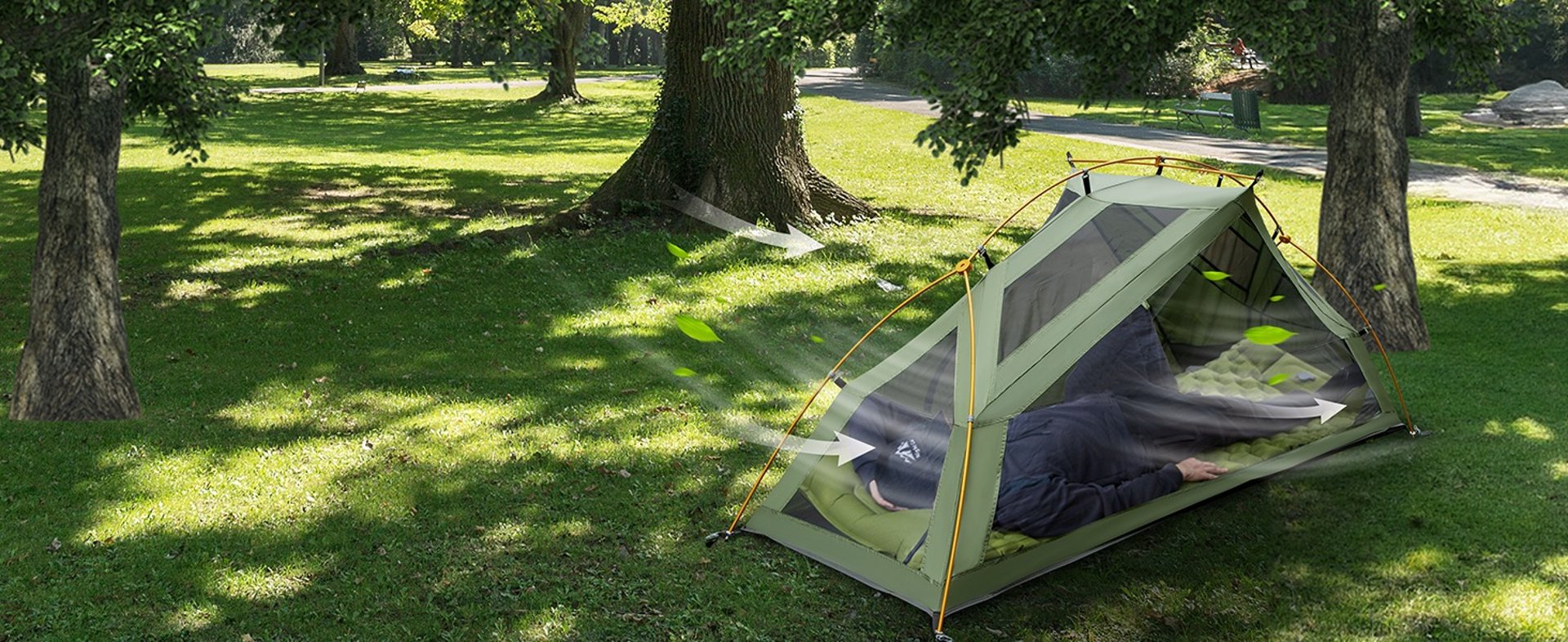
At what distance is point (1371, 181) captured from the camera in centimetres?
938

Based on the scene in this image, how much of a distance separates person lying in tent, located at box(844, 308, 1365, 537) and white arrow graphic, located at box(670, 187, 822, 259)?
6.13 m

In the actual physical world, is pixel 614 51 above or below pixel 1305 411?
above

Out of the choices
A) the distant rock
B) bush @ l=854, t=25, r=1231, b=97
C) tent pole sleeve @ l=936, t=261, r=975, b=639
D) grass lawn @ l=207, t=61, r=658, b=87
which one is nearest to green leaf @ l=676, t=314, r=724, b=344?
tent pole sleeve @ l=936, t=261, r=975, b=639

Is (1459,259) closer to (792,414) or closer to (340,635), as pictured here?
(792,414)

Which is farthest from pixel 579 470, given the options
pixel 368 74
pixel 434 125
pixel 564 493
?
pixel 368 74

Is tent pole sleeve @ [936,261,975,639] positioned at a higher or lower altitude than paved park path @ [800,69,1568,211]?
lower

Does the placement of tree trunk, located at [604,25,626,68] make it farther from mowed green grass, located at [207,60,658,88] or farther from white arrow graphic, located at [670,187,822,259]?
white arrow graphic, located at [670,187,822,259]

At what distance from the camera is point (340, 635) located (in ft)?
17.8

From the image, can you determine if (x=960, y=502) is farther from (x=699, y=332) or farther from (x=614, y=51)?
(x=614, y=51)

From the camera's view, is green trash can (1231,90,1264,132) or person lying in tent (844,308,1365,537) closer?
person lying in tent (844,308,1365,537)

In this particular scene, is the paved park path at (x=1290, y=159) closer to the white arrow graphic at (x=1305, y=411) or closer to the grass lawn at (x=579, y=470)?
the grass lawn at (x=579, y=470)

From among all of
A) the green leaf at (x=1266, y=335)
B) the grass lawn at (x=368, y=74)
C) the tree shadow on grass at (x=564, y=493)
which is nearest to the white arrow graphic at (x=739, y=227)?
the tree shadow on grass at (x=564, y=493)

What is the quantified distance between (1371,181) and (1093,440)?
4496 millimetres

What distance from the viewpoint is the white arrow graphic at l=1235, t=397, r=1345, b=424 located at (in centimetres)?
714
